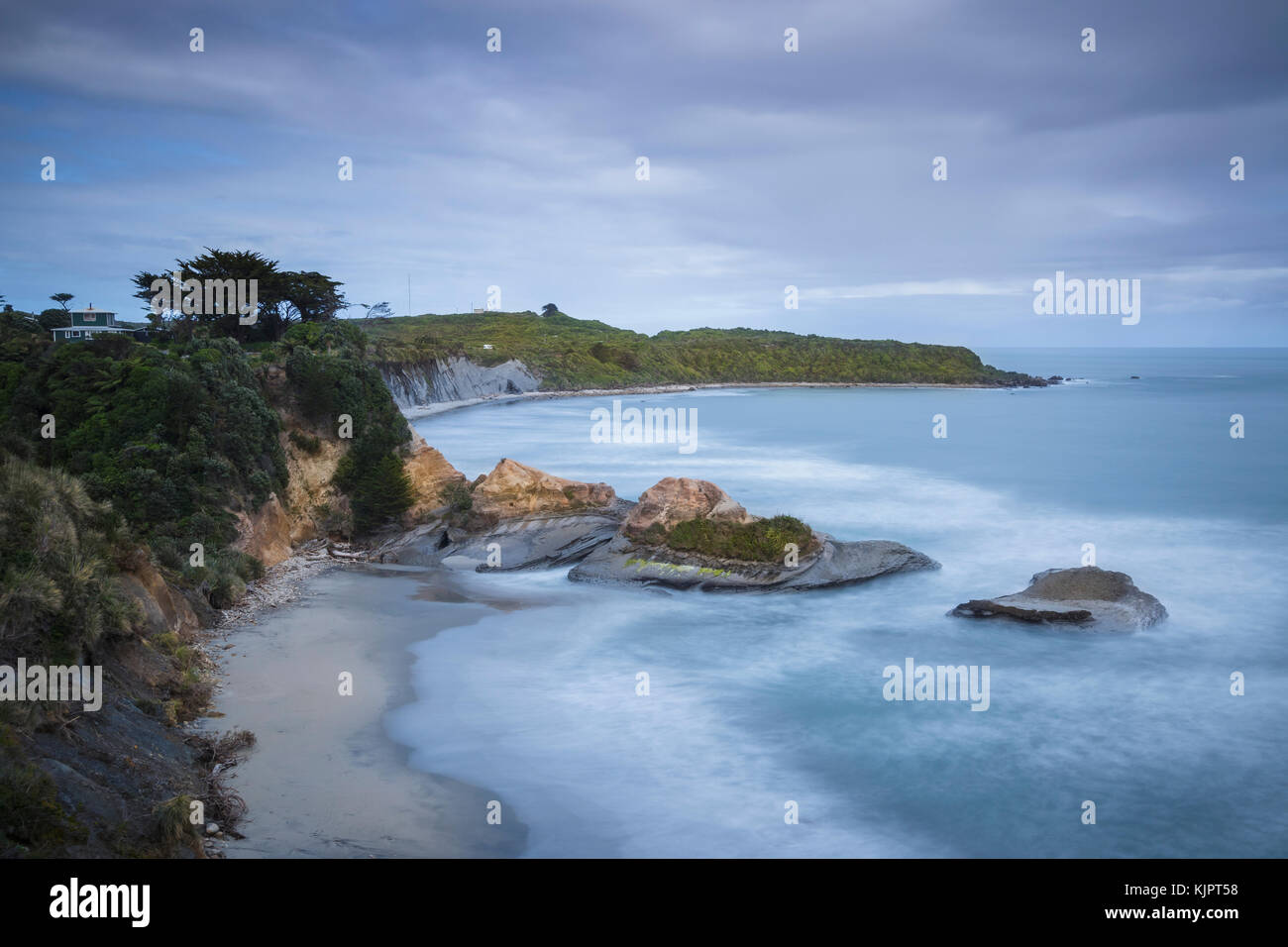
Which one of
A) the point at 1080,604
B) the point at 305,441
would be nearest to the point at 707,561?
the point at 1080,604

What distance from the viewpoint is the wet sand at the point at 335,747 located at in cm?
1035

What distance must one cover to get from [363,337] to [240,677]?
20.3 meters

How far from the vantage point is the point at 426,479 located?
27.6 meters

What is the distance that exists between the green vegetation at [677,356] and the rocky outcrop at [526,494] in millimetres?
68757

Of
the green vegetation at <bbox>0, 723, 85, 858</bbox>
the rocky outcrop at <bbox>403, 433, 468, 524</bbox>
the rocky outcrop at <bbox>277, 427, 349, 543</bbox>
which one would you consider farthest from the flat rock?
the green vegetation at <bbox>0, 723, 85, 858</bbox>

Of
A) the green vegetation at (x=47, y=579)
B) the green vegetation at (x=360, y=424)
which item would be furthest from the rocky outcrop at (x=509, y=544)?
the green vegetation at (x=47, y=579)

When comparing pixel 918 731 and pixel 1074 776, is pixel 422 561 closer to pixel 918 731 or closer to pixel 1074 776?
pixel 918 731

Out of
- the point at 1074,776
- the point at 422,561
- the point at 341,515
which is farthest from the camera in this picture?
the point at 341,515

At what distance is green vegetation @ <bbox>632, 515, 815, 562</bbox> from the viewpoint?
22.5 meters

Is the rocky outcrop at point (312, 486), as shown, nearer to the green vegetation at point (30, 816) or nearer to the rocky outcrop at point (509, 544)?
the rocky outcrop at point (509, 544)

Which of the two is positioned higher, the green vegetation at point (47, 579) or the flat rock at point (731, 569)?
the green vegetation at point (47, 579)

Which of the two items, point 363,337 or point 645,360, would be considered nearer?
point 363,337

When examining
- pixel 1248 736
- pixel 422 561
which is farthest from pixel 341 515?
pixel 1248 736
